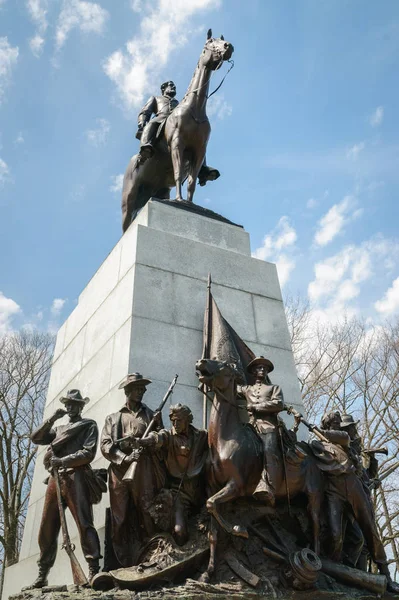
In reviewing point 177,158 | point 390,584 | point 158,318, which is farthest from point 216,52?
point 390,584

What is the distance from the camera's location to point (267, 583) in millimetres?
5727

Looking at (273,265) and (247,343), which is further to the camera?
(273,265)

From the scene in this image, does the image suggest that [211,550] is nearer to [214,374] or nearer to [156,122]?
[214,374]

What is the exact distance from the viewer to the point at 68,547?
620 cm

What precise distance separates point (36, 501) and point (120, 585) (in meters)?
4.56

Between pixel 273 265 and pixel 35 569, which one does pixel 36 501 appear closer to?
pixel 35 569

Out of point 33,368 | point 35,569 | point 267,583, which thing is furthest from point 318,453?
point 33,368

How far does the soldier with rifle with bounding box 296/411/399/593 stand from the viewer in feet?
22.0

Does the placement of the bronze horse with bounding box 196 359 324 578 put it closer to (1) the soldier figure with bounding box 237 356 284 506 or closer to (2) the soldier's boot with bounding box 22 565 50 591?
(1) the soldier figure with bounding box 237 356 284 506

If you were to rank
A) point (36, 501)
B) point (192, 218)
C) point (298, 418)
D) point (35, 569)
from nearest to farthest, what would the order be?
1. point (298, 418)
2. point (35, 569)
3. point (36, 501)
4. point (192, 218)

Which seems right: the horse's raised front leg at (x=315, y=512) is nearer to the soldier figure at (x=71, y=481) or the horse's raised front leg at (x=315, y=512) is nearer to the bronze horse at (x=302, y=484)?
the bronze horse at (x=302, y=484)

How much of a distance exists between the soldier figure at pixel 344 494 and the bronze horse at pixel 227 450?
98 cm

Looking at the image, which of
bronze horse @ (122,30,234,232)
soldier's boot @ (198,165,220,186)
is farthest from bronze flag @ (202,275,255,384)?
soldier's boot @ (198,165,220,186)

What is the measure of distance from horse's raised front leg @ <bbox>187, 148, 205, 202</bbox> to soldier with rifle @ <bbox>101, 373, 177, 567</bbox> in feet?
21.2
